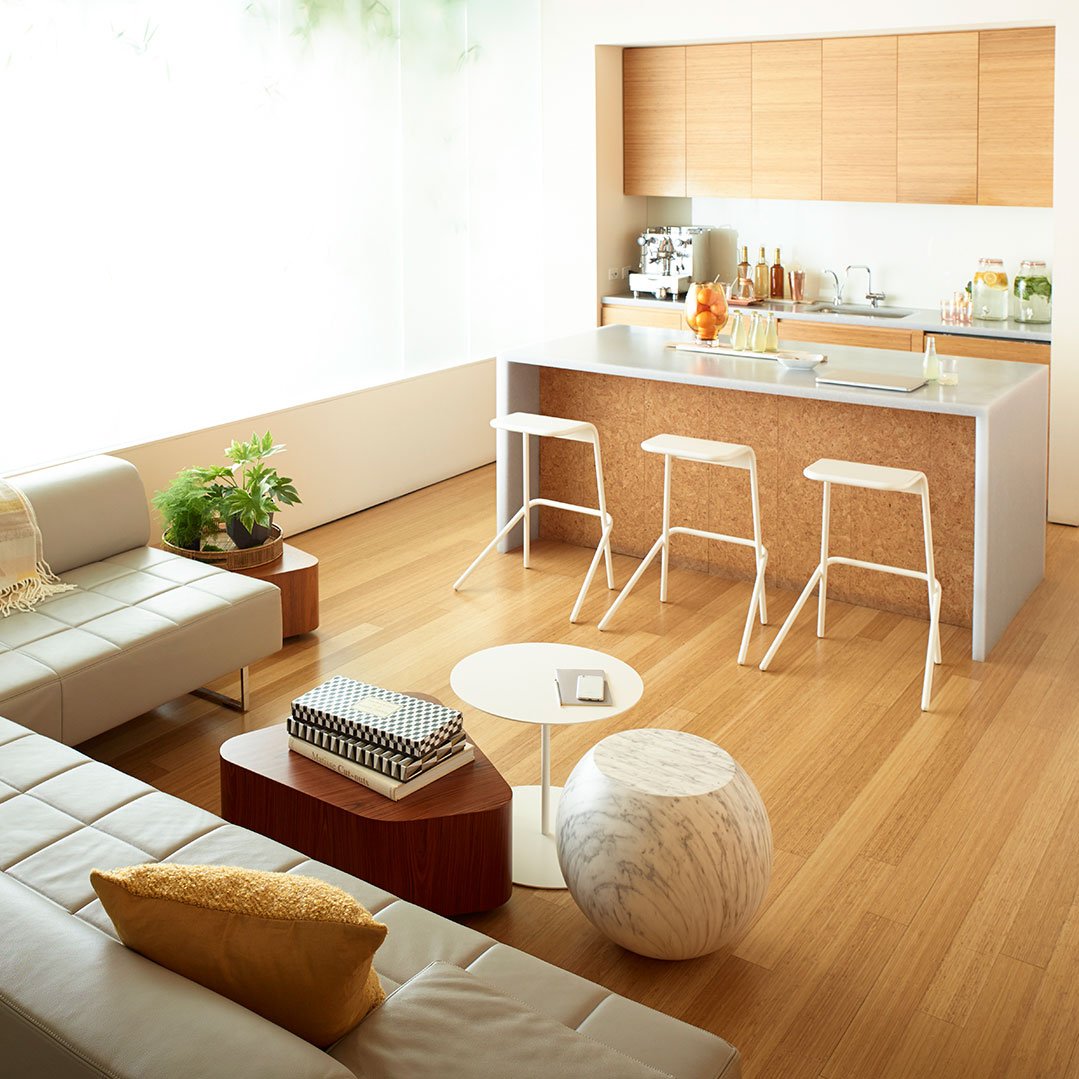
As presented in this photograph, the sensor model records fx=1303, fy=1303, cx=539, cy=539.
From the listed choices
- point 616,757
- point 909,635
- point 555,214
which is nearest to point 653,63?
point 555,214

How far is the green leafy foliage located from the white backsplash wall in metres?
3.64

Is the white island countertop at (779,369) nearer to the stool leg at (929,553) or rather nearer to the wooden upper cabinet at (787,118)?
the stool leg at (929,553)

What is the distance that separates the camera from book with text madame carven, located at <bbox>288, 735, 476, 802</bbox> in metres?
2.95

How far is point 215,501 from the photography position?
4.65 m

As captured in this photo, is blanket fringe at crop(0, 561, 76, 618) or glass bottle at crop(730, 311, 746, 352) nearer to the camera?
blanket fringe at crop(0, 561, 76, 618)

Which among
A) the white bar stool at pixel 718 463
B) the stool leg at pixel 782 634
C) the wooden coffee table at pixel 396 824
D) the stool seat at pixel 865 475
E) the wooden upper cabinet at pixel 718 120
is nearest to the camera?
the wooden coffee table at pixel 396 824

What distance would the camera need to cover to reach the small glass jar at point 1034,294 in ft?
20.4

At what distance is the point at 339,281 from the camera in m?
6.23

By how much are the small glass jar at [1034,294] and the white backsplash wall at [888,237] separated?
12cm

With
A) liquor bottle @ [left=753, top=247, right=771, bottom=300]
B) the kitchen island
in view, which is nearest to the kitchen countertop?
liquor bottle @ [left=753, top=247, right=771, bottom=300]

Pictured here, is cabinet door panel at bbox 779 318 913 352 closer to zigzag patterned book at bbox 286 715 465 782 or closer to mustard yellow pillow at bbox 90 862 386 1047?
zigzag patterned book at bbox 286 715 465 782

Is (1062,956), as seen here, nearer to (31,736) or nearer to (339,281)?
(31,736)

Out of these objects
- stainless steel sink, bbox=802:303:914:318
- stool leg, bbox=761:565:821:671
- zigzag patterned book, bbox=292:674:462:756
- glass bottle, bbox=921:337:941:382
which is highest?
stainless steel sink, bbox=802:303:914:318

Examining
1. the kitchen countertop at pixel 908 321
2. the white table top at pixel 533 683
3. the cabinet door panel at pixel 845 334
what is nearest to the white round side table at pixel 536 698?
the white table top at pixel 533 683
